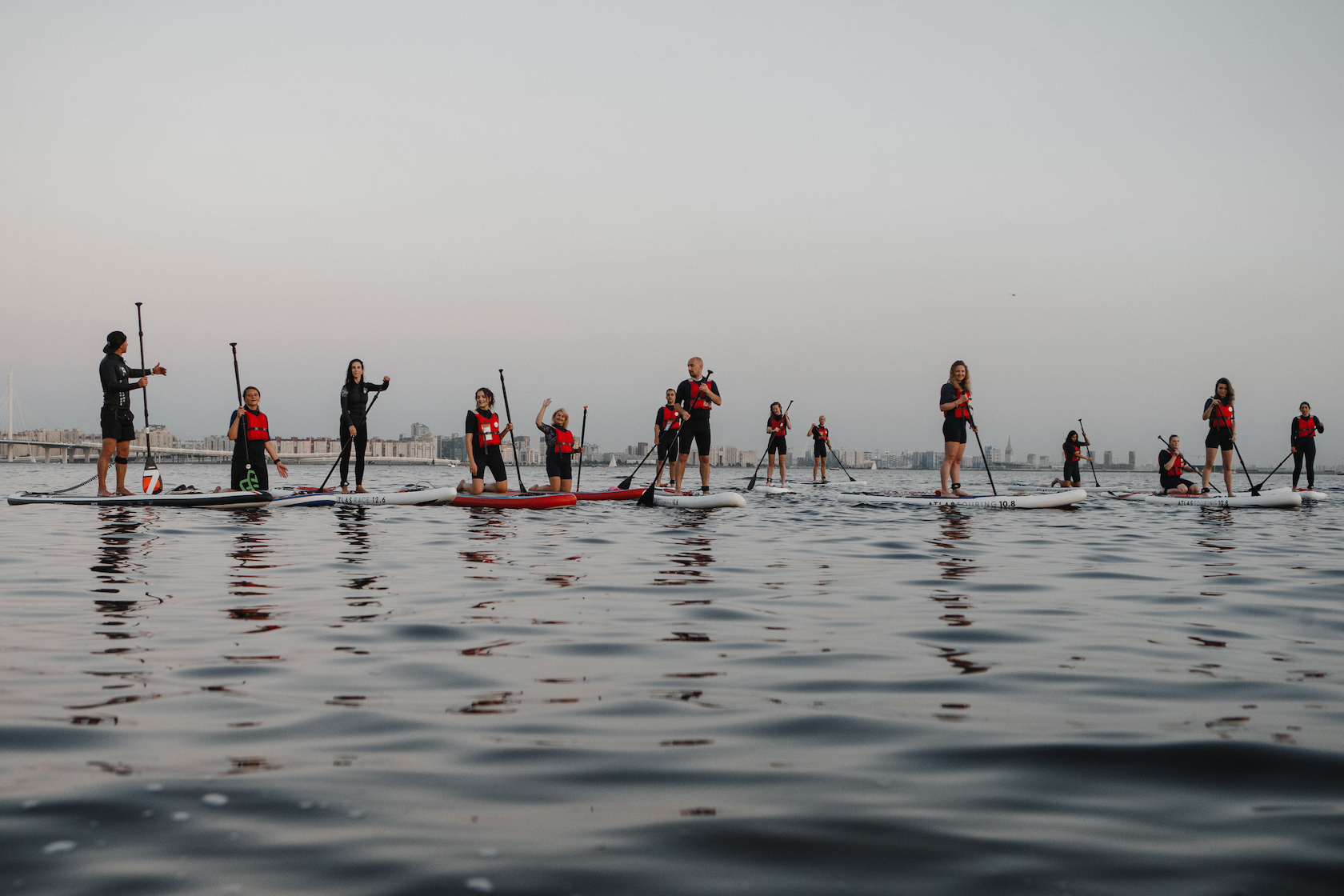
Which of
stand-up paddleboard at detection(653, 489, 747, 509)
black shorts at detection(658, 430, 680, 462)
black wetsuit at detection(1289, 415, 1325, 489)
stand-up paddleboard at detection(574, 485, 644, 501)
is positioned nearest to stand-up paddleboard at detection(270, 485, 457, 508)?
stand-up paddleboard at detection(574, 485, 644, 501)

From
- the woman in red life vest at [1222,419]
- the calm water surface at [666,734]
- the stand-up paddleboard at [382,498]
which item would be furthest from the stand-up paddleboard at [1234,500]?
the stand-up paddleboard at [382,498]

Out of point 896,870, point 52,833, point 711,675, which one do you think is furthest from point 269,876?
point 711,675

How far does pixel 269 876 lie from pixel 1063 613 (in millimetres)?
4851

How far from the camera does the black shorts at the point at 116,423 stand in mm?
14492

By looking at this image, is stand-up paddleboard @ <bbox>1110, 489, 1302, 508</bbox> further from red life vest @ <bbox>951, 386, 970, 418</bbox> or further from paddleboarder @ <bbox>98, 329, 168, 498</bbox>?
paddleboarder @ <bbox>98, 329, 168, 498</bbox>

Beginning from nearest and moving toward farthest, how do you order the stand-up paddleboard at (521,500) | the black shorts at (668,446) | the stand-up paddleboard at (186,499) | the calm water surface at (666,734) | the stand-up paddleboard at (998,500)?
the calm water surface at (666,734) < the stand-up paddleboard at (186,499) < the stand-up paddleboard at (521,500) < the stand-up paddleboard at (998,500) < the black shorts at (668,446)

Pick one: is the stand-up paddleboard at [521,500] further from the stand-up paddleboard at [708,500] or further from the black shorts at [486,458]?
the stand-up paddleboard at [708,500]

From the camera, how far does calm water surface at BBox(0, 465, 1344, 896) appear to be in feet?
7.03

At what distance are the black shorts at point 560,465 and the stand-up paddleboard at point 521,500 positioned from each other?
1026mm

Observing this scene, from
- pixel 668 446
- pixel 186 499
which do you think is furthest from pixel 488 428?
pixel 186 499

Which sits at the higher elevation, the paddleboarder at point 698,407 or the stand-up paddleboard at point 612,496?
the paddleboarder at point 698,407

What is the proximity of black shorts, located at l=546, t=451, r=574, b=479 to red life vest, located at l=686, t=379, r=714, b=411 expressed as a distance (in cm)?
236

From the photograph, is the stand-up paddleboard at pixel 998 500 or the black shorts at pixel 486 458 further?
the stand-up paddleboard at pixel 998 500

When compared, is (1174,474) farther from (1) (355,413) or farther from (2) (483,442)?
(1) (355,413)
